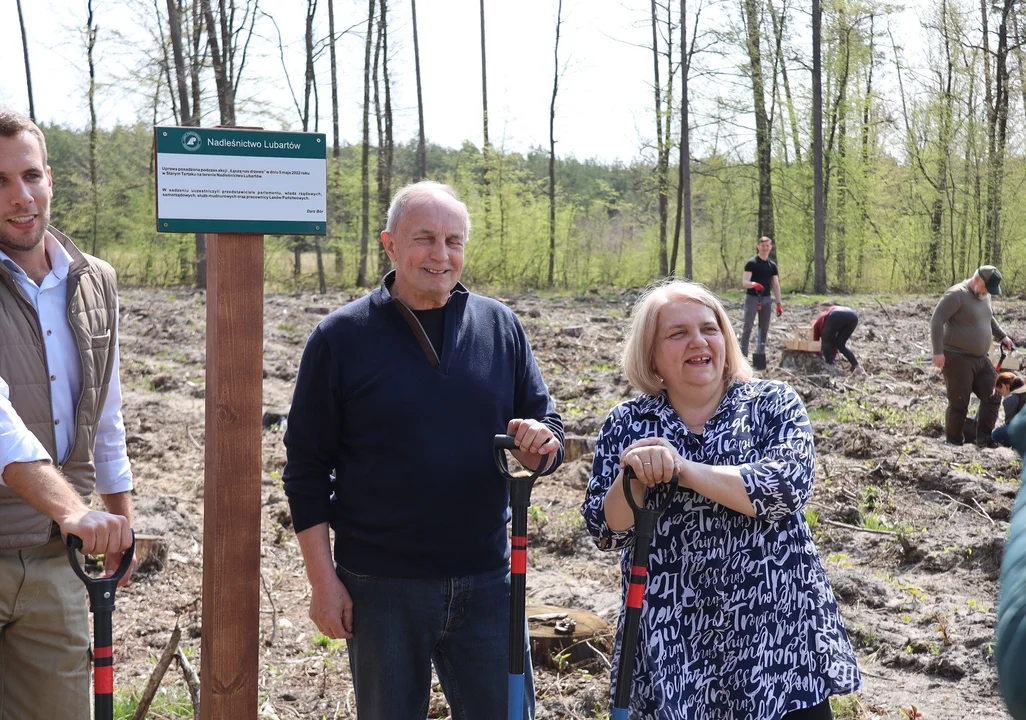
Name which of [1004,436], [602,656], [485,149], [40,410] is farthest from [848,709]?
[485,149]

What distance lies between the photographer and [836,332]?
13117 mm

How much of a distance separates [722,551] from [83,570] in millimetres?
1661

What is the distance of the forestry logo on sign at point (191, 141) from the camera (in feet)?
9.55

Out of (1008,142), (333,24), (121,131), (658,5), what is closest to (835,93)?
(1008,142)

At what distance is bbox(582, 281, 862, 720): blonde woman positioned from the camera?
2492mm

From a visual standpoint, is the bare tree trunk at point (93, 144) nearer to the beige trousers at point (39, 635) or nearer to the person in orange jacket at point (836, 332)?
the person in orange jacket at point (836, 332)

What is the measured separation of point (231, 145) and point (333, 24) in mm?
29222

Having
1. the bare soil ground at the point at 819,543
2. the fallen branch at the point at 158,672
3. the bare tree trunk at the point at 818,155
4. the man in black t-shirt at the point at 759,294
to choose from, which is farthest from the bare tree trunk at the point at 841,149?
the fallen branch at the point at 158,672

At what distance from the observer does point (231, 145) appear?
296 centimetres

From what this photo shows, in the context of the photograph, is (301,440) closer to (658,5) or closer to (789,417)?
(789,417)

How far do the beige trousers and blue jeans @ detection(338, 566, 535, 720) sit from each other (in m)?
0.79

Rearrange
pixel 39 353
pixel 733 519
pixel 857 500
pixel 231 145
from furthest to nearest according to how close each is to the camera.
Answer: pixel 857 500
pixel 231 145
pixel 39 353
pixel 733 519

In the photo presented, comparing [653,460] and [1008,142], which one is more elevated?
[1008,142]

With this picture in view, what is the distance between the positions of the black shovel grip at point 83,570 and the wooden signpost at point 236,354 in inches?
18.3
